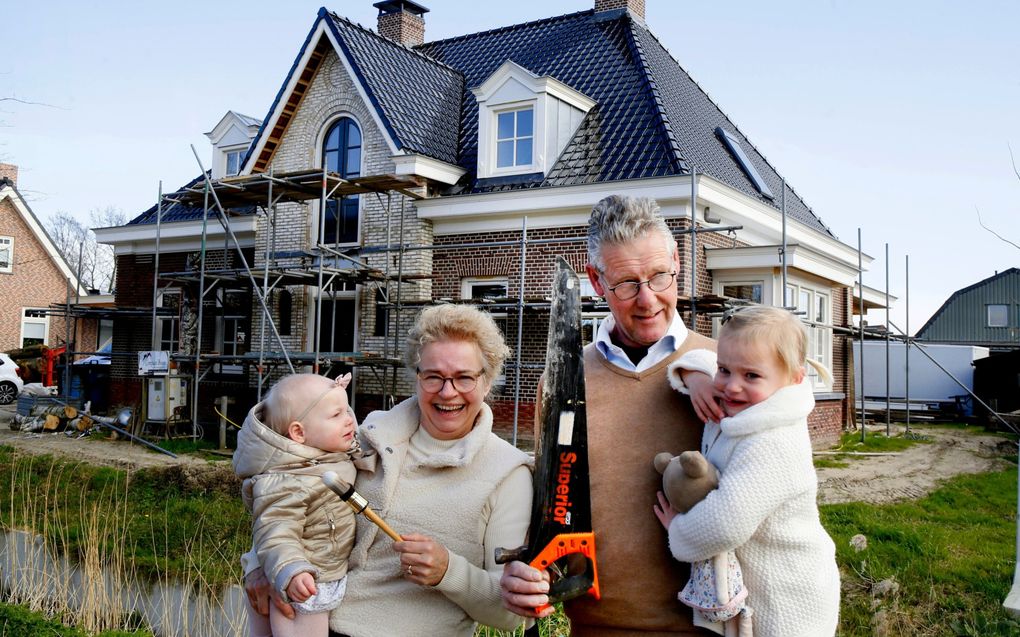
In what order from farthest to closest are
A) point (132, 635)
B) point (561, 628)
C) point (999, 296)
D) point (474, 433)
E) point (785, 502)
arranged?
1. point (999, 296)
2. point (561, 628)
3. point (132, 635)
4. point (474, 433)
5. point (785, 502)

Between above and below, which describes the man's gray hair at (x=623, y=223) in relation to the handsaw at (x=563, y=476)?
above

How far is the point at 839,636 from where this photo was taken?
5.36 metres

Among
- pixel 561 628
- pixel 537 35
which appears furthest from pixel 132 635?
pixel 537 35

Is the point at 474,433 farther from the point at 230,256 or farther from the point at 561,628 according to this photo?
the point at 230,256

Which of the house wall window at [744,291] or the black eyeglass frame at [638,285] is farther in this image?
the house wall window at [744,291]

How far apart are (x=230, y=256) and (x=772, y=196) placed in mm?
11204

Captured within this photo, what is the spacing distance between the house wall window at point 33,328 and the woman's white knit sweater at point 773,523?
36.1 metres

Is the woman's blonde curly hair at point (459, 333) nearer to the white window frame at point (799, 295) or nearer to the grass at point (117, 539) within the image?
the grass at point (117, 539)

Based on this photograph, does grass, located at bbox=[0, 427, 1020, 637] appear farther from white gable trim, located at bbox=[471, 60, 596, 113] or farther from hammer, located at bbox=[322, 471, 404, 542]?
white gable trim, located at bbox=[471, 60, 596, 113]

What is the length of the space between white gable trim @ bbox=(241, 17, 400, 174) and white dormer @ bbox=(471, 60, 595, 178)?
5.93 feet

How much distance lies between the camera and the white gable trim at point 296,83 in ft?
50.2

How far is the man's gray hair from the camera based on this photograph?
92.7 inches

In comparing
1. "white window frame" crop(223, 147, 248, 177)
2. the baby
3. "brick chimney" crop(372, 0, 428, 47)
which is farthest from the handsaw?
"brick chimney" crop(372, 0, 428, 47)

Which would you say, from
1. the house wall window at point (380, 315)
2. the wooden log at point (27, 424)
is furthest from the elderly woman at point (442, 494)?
the wooden log at point (27, 424)
